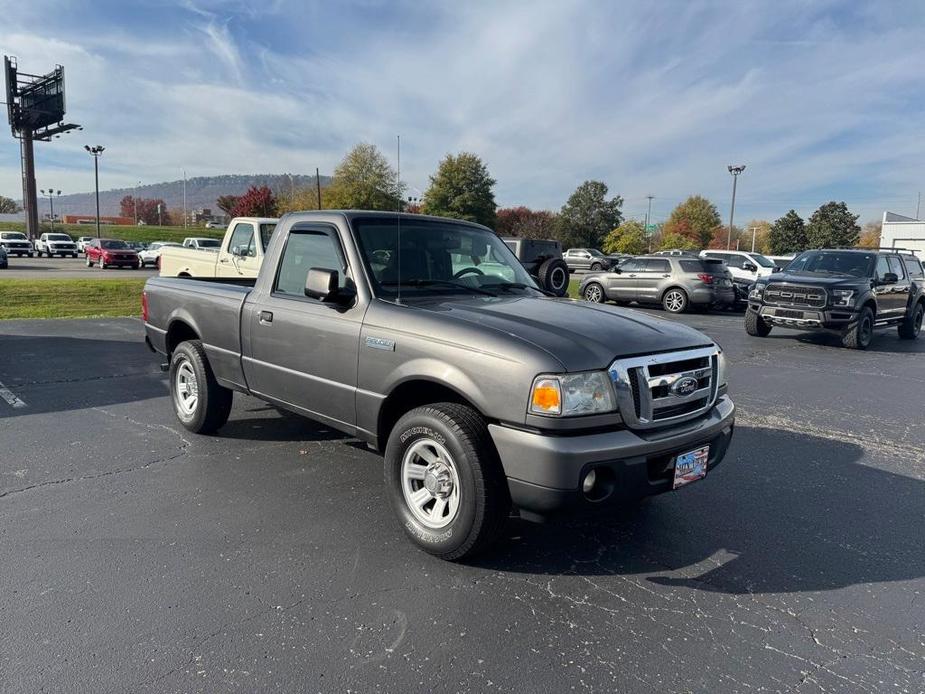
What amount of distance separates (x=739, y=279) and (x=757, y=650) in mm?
21267

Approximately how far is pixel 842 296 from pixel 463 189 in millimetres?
56105

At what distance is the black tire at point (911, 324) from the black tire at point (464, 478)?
14.1 m

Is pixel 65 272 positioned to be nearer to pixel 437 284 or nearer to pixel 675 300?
pixel 675 300

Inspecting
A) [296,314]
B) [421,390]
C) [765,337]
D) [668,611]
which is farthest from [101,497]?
[765,337]

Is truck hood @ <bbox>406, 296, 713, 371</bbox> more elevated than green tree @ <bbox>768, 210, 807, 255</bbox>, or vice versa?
green tree @ <bbox>768, 210, 807, 255</bbox>

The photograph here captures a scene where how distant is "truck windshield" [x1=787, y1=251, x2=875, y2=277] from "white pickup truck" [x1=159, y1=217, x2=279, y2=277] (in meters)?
10.6

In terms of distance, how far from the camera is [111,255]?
33125 millimetres

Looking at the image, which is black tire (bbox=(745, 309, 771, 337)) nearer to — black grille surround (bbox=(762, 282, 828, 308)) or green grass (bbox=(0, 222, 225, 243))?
black grille surround (bbox=(762, 282, 828, 308))

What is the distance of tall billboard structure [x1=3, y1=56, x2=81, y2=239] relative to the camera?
2229 inches

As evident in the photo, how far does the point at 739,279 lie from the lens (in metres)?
21.9

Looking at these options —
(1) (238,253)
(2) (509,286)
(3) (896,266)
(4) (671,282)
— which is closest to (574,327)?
(2) (509,286)

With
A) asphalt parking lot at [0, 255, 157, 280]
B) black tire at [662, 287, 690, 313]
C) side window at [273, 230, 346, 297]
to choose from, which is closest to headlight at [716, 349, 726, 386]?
side window at [273, 230, 346, 297]

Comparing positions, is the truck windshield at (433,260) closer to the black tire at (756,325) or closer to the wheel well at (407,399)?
the wheel well at (407,399)

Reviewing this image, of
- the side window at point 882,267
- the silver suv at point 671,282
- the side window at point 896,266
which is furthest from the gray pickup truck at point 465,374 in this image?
the silver suv at point 671,282
